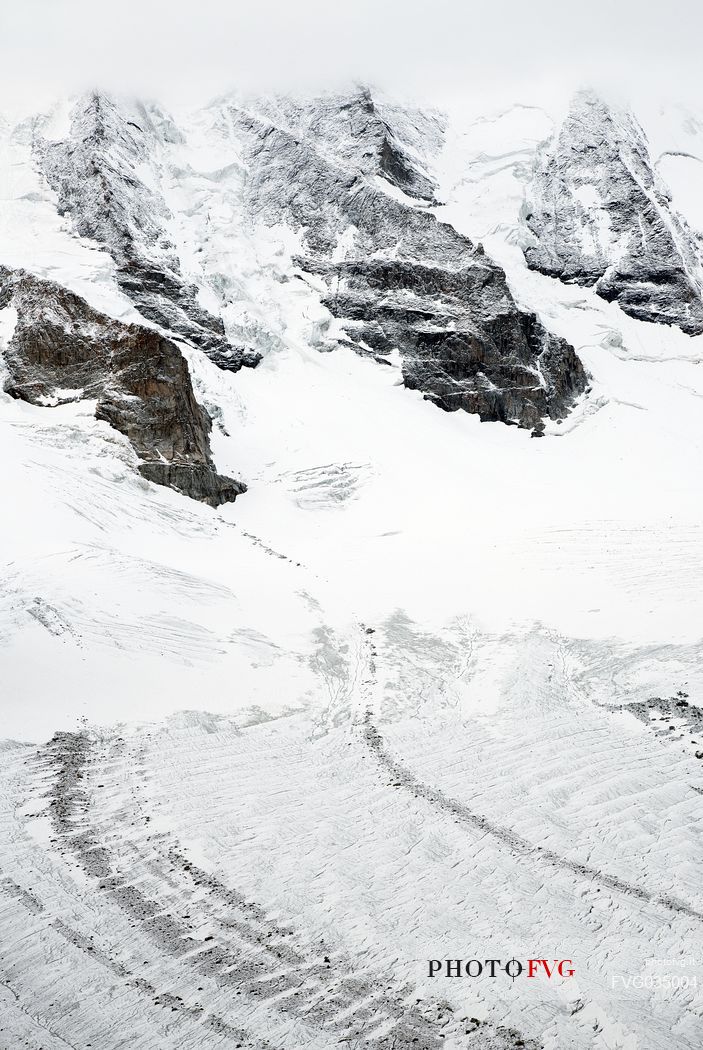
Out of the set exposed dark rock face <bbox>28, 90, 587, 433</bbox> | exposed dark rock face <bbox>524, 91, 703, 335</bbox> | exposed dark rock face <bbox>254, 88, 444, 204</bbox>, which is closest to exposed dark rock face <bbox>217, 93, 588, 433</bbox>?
exposed dark rock face <bbox>28, 90, 587, 433</bbox>

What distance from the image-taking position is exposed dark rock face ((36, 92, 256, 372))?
5378 centimetres

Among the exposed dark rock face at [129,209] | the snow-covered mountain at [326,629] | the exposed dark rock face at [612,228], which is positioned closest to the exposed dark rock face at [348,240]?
the exposed dark rock face at [129,209]

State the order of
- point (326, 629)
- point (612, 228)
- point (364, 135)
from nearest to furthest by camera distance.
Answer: point (326, 629) → point (364, 135) → point (612, 228)

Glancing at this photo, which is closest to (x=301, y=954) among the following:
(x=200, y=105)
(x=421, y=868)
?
(x=421, y=868)

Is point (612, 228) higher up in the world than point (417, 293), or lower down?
higher up

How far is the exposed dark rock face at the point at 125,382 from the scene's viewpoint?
35.8 m

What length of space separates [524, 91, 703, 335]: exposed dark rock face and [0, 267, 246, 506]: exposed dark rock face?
4799 cm

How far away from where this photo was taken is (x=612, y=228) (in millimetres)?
77000

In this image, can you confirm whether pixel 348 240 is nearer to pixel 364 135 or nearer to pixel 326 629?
pixel 364 135

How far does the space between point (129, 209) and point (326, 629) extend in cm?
5347

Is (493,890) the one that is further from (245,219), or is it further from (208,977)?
(245,219)

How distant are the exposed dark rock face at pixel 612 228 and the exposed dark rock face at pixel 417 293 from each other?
1399cm

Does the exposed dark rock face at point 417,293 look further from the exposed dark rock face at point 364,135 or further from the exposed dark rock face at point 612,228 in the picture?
the exposed dark rock face at point 612,228

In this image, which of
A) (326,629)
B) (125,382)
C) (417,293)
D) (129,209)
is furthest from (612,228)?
(326,629)
